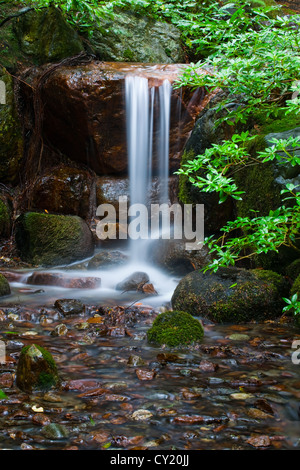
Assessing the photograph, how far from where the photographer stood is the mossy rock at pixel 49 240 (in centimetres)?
720

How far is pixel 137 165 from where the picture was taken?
8.73m

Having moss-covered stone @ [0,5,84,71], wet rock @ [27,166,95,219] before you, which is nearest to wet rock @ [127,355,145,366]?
wet rock @ [27,166,95,219]

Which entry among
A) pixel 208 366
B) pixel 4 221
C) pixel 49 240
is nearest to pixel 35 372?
pixel 208 366

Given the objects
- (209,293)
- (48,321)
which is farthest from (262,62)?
(48,321)

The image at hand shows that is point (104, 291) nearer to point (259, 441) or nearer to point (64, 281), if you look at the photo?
point (64, 281)

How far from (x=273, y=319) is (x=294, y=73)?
2.40 metres

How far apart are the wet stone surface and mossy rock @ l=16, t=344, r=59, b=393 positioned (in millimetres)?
60

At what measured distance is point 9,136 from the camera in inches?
329

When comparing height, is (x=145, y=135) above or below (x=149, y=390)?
above

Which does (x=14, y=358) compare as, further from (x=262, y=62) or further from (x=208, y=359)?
(x=262, y=62)

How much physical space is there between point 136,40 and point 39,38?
2404 mm

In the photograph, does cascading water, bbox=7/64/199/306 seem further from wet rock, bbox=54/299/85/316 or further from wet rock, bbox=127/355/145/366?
wet rock, bbox=127/355/145/366
